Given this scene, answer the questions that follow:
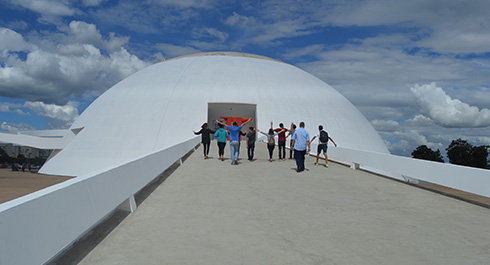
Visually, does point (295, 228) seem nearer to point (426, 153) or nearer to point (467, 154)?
point (467, 154)

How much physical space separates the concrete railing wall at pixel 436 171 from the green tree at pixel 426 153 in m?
68.4

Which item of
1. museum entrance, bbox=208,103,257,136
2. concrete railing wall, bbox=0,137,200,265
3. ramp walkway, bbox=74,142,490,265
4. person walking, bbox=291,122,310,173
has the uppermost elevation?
museum entrance, bbox=208,103,257,136

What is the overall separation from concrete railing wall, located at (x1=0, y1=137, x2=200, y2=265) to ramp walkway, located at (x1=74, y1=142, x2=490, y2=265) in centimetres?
38

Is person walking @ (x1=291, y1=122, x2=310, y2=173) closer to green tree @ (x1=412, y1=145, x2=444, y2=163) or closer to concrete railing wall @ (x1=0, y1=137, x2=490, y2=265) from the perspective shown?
concrete railing wall @ (x1=0, y1=137, x2=490, y2=265)

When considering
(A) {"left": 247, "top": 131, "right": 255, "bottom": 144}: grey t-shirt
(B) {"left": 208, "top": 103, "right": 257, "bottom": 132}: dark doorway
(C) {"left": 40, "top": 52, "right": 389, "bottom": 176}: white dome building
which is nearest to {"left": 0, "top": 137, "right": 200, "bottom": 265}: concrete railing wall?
(A) {"left": 247, "top": 131, "right": 255, "bottom": 144}: grey t-shirt

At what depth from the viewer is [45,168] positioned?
106 feet

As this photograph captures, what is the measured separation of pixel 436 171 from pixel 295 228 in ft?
19.3

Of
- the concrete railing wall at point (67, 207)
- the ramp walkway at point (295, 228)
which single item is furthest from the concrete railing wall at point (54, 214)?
the ramp walkway at point (295, 228)

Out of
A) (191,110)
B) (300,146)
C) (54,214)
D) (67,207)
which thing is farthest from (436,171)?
(191,110)

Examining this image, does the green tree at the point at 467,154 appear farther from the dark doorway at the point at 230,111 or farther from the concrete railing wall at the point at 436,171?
the concrete railing wall at the point at 436,171

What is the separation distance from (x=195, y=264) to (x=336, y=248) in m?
1.76

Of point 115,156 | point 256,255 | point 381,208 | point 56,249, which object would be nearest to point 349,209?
point 381,208

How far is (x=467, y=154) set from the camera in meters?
60.7

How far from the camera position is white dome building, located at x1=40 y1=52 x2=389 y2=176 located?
91.1 feet
